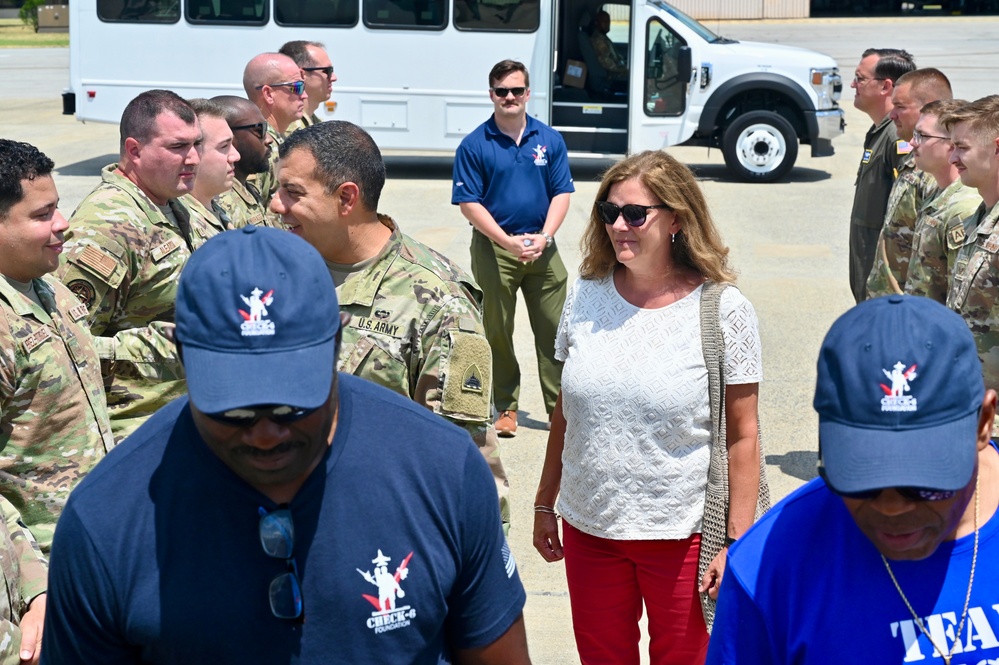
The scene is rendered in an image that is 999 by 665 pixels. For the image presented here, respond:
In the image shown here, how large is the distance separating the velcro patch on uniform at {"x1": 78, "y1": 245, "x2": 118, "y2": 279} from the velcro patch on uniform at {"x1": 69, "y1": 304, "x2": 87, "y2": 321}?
14.2 inches

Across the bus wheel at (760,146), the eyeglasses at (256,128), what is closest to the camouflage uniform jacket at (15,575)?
the eyeglasses at (256,128)

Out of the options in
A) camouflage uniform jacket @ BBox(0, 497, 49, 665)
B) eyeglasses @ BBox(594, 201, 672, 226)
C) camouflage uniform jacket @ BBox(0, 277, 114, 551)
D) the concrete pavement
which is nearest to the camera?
camouflage uniform jacket @ BBox(0, 497, 49, 665)

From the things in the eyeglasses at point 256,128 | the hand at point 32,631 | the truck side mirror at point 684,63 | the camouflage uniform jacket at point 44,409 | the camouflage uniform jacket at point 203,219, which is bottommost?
the hand at point 32,631

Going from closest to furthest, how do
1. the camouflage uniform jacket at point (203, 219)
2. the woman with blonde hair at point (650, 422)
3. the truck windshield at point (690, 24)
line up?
the woman with blonde hair at point (650, 422) → the camouflage uniform jacket at point (203, 219) → the truck windshield at point (690, 24)

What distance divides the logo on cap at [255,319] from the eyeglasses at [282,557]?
0.98 ft

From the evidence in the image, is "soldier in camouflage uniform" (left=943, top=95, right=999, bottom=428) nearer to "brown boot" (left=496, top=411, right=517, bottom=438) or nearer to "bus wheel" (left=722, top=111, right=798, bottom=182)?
"brown boot" (left=496, top=411, right=517, bottom=438)

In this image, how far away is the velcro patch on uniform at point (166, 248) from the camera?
4171mm

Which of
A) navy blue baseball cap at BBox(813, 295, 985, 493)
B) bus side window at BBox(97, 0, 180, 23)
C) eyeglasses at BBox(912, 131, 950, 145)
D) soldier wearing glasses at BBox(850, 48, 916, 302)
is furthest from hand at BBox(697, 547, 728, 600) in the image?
bus side window at BBox(97, 0, 180, 23)

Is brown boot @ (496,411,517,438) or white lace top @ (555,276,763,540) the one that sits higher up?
white lace top @ (555,276,763,540)

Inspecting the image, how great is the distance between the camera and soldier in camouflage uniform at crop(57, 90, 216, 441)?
3926 millimetres

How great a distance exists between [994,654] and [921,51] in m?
35.2

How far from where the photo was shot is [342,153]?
3.38 metres

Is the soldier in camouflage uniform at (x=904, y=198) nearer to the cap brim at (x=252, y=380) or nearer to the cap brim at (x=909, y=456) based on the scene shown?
the cap brim at (x=909, y=456)

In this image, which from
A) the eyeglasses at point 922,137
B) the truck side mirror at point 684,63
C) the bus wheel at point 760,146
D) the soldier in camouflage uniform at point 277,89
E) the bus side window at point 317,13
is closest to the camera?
the eyeglasses at point 922,137
